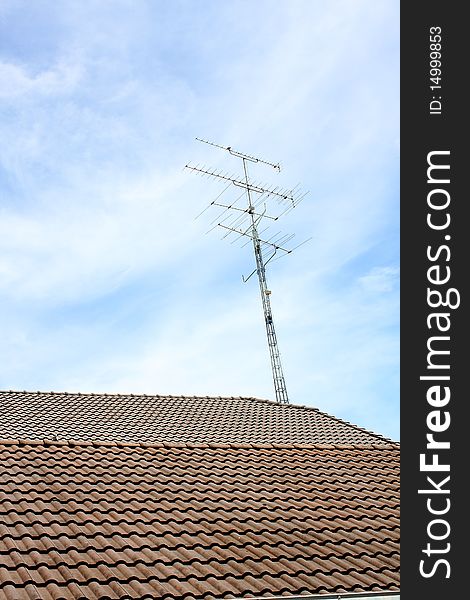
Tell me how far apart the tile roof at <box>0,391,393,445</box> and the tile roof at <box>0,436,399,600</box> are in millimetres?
1792

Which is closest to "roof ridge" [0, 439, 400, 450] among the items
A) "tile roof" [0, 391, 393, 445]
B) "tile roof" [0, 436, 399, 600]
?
"tile roof" [0, 436, 399, 600]

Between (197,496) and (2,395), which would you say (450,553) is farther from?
(2,395)

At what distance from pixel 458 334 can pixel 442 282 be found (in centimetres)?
51

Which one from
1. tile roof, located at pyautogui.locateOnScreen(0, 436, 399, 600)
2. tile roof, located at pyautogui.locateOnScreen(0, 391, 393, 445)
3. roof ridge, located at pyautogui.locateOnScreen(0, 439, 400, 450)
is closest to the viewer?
tile roof, located at pyautogui.locateOnScreen(0, 436, 399, 600)

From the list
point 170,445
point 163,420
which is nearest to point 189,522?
point 170,445

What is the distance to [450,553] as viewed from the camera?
7609 mm

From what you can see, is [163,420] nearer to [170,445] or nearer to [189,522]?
[170,445]

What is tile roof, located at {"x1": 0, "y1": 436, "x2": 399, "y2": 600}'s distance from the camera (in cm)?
850

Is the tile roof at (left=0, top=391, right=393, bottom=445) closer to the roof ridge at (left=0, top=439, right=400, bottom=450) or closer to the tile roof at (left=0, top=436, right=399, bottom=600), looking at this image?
the roof ridge at (left=0, top=439, right=400, bottom=450)

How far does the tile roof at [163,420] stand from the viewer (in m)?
14.5

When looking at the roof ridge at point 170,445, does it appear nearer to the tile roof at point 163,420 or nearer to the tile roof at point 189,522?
the tile roof at point 189,522

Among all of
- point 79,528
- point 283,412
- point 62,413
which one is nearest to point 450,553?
point 79,528

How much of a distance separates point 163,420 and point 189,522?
6.24 meters

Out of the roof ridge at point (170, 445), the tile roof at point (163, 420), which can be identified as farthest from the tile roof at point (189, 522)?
the tile roof at point (163, 420)
